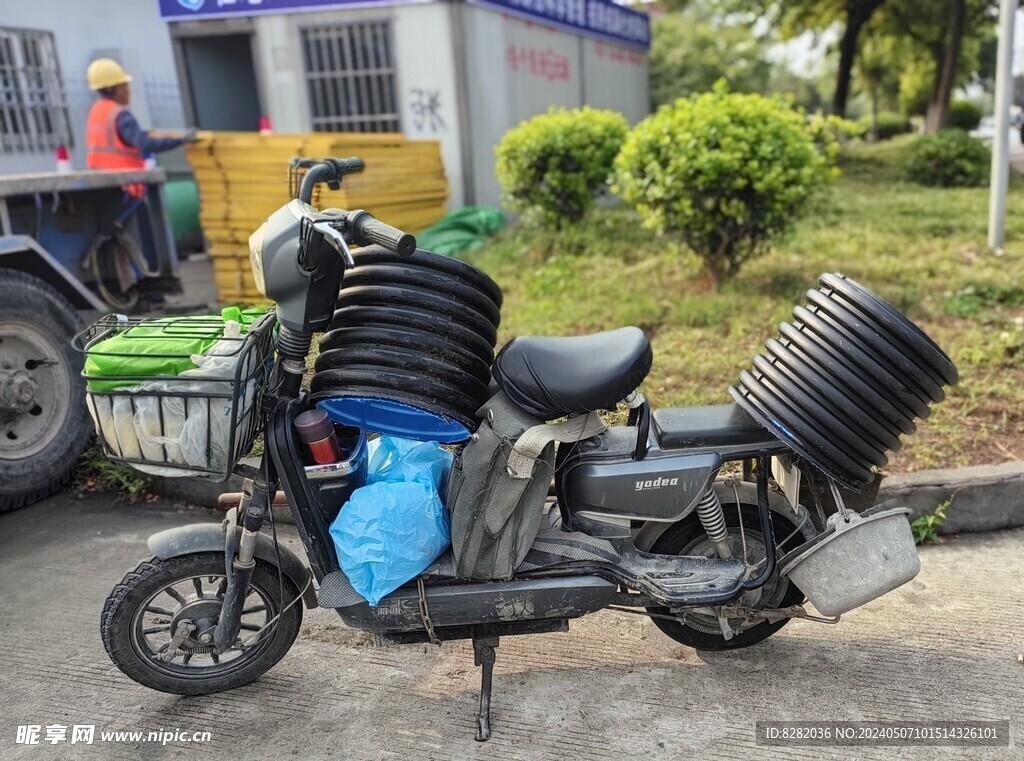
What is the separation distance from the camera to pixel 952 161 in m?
12.8

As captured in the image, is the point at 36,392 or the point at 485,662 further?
the point at 36,392

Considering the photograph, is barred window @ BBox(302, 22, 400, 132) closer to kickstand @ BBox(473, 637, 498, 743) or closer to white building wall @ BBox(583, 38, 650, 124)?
white building wall @ BBox(583, 38, 650, 124)

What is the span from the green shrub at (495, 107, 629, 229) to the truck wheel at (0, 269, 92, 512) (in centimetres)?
519

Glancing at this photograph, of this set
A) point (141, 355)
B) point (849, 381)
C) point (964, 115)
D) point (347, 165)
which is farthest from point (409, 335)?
point (964, 115)

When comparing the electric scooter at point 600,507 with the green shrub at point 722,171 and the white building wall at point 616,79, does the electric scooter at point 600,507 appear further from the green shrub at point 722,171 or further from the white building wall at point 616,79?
the white building wall at point 616,79

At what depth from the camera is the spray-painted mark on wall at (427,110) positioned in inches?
378

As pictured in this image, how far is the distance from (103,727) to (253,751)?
0.53 meters

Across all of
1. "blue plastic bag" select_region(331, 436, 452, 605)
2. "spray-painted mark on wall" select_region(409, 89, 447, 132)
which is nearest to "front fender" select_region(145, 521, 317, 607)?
"blue plastic bag" select_region(331, 436, 452, 605)

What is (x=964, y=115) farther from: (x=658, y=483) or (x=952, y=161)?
(x=658, y=483)

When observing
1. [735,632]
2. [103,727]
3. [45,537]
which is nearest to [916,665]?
[735,632]

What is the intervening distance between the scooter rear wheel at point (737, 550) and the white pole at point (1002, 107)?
559 centimetres

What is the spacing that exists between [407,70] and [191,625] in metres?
8.07

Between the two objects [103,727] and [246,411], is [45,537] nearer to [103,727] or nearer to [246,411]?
[103,727]

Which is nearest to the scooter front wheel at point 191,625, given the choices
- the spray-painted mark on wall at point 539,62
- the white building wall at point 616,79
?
the spray-painted mark on wall at point 539,62
